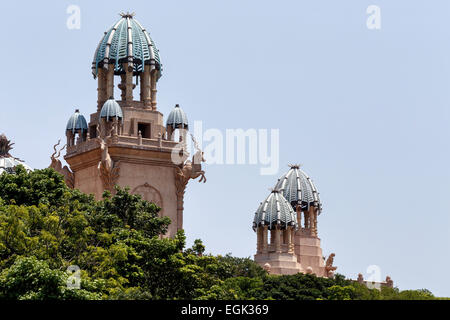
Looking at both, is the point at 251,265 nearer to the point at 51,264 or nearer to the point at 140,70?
the point at 140,70

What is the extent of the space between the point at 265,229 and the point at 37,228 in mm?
51001

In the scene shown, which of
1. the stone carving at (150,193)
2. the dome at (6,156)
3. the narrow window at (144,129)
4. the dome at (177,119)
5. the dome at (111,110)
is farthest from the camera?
the dome at (6,156)

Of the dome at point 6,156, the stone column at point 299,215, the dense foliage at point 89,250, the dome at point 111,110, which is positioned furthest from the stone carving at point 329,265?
the dense foliage at point 89,250

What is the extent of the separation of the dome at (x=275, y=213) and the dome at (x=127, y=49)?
30039 millimetres

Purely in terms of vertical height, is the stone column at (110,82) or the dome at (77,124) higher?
the stone column at (110,82)

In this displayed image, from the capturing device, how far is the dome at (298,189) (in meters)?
103

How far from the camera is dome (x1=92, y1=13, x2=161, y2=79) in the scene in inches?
2677

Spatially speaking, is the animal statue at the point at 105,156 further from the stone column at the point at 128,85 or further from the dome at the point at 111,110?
the stone column at the point at 128,85

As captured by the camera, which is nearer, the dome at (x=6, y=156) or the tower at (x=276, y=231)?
the dome at (x=6, y=156)

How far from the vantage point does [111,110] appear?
66312 mm

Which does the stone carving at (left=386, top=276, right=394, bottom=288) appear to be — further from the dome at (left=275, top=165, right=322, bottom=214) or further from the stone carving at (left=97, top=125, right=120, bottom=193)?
the stone carving at (left=97, top=125, right=120, bottom=193)

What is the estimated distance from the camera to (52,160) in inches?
2662

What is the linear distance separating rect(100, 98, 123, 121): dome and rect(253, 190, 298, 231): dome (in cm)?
3202
